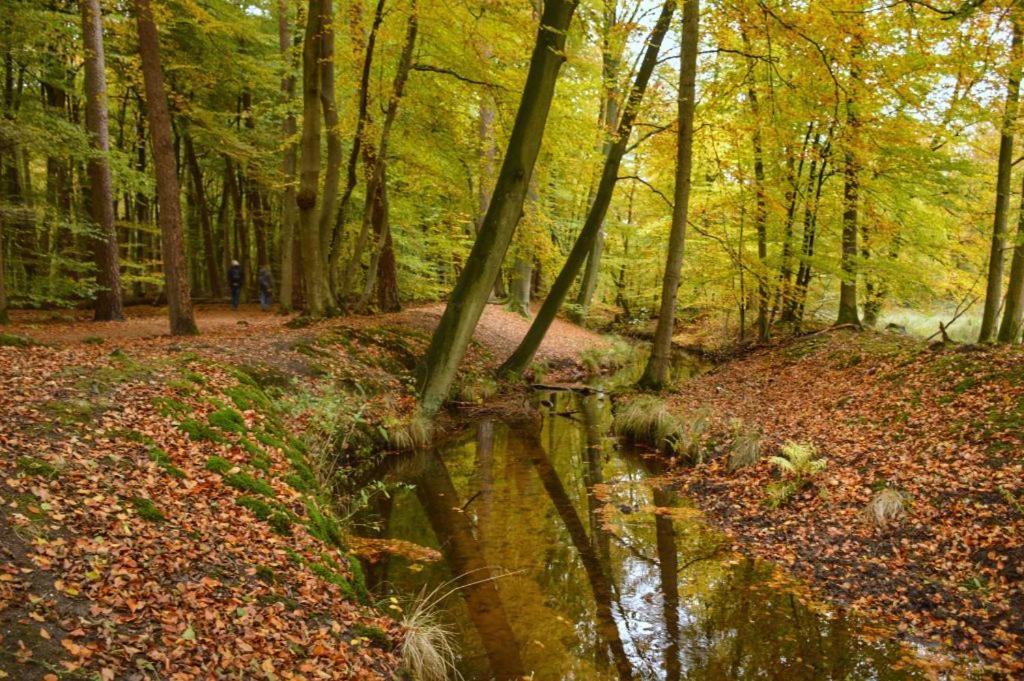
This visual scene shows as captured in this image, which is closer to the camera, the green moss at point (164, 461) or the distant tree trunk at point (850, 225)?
the green moss at point (164, 461)

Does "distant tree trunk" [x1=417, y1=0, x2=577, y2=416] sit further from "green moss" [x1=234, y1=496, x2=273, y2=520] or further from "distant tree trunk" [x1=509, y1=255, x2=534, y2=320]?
"distant tree trunk" [x1=509, y1=255, x2=534, y2=320]

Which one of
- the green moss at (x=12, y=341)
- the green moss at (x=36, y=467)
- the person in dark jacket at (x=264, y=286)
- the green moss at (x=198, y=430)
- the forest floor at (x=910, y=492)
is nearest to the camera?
the green moss at (x=36, y=467)

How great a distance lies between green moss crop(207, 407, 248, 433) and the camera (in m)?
5.80

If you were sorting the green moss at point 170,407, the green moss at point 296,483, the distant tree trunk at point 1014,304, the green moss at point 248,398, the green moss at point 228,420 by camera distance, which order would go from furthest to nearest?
1. the distant tree trunk at point 1014,304
2. the green moss at point 248,398
3. the green moss at point 228,420
4. the green moss at point 296,483
5. the green moss at point 170,407

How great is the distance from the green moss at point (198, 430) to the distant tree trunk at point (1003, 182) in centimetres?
1148

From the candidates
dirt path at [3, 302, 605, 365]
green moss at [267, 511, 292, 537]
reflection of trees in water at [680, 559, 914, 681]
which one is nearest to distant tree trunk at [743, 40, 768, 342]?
dirt path at [3, 302, 605, 365]

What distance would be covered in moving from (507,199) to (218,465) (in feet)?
19.5

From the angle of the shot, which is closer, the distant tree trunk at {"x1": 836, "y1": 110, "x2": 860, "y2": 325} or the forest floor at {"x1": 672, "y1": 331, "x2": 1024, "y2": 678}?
the forest floor at {"x1": 672, "y1": 331, "x2": 1024, "y2": 678}

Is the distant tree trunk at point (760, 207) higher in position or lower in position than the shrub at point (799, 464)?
higher

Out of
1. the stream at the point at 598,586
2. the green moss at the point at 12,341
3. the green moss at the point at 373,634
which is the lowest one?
the stream at the point at 598,586

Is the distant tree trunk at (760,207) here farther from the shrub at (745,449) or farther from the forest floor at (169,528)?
the forest floor at (169,528)

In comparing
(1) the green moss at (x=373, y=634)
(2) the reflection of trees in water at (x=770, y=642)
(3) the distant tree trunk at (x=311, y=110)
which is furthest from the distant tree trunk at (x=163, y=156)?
(2) the reflection of trees in water at (x=770, y=642)

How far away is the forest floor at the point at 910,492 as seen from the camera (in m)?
4.80

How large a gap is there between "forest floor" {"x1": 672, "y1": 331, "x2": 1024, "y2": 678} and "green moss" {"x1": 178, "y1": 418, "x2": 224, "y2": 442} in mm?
5360
